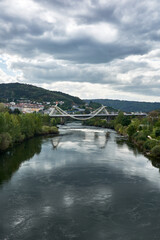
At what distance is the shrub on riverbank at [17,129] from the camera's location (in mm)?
22694

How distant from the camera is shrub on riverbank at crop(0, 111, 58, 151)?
74.5 ft

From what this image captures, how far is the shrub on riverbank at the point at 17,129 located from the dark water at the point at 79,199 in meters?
2.93

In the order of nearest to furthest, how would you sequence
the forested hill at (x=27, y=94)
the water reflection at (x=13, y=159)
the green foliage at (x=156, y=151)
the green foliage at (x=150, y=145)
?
the water reflection at (x=13, y=159)
the green foliage at (x=156, y=151)
the green foliage at (x=150, y=145)
the forested hill at (x=27, y=94)

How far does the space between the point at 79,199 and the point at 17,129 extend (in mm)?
17075

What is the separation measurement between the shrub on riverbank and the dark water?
9.63ft

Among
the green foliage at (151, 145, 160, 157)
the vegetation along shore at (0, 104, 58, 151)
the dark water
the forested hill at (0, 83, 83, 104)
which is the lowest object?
the dark water

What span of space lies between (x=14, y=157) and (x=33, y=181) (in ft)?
23.1

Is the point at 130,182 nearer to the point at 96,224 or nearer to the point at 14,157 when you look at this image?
the point at 96,224

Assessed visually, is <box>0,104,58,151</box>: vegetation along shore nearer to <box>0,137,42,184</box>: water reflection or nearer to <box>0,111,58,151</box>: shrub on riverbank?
<box>0,111,58,151</box>: shrub on riverbank

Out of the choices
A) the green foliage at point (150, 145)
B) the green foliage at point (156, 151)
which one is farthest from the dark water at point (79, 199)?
the green foliage at point (150, 145)

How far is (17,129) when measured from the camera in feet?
89.4

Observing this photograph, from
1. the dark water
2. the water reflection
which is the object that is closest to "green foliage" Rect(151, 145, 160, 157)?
the dark water

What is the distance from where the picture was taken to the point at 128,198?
40.1ft

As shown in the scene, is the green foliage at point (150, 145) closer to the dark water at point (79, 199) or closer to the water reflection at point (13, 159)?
the dark water at point (79, 199)
